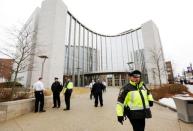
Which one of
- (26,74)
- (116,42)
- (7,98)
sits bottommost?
(7,98)

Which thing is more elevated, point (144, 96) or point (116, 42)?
point (116, 42)

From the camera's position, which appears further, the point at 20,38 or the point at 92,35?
the point at 92,35

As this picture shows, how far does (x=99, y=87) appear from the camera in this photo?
880cm

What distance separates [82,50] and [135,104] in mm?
39837

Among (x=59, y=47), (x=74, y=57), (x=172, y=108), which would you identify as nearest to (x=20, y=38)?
(x=172, y=108)

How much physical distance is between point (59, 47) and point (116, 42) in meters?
33.3

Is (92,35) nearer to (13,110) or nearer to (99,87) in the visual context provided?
(99,87)

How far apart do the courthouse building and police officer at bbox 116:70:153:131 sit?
14629 millimetres

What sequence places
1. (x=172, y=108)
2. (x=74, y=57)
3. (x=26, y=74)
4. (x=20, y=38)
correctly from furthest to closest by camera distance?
1. (x=74, y=57)
2. (x=26, y=74)
3. (x=20, y=38)
4. (x=172, y=108)

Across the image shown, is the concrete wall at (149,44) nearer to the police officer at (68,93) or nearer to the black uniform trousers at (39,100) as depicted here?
the police officer at (68,93)

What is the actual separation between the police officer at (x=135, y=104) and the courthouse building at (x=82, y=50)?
14.6 metres

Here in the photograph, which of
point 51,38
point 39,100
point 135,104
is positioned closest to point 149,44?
point 51,38

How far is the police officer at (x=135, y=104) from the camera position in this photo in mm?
2416

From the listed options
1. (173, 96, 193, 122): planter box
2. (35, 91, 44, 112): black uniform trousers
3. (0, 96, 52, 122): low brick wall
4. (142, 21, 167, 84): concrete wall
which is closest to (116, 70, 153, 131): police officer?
(173, 96, 193, 122): planter box
